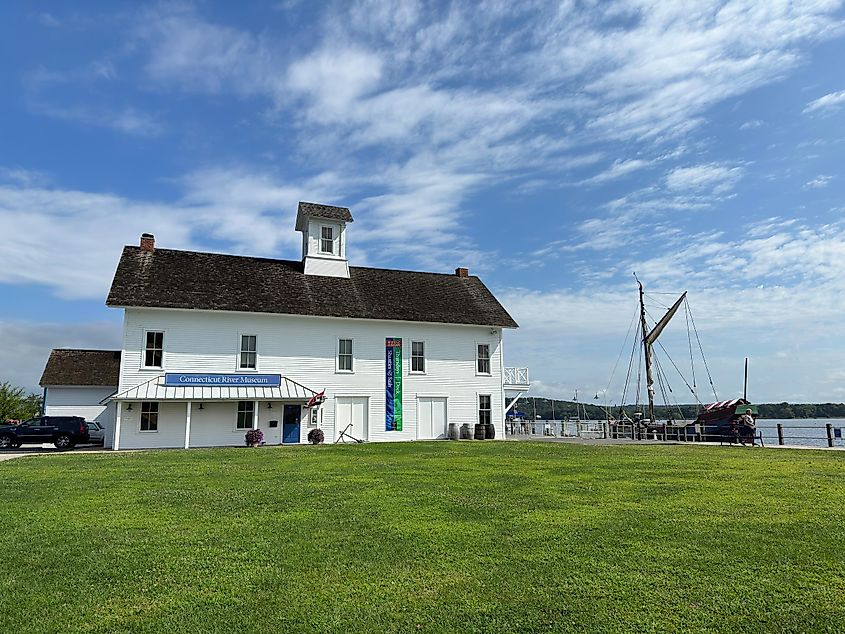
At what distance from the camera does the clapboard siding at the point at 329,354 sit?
27.7 meters

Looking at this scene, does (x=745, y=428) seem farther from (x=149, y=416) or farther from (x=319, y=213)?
(x=149, y=416)

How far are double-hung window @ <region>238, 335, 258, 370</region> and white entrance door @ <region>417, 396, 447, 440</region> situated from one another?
8.40 meters

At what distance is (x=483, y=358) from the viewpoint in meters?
34.3

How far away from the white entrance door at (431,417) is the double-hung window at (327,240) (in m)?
9.39

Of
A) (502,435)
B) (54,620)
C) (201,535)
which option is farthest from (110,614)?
(502,435)

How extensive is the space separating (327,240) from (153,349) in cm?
1087

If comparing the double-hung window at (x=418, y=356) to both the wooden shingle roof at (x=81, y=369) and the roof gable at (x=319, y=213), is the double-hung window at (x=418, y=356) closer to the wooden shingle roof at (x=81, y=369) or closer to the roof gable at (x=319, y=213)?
the roof gable at (x=319, y=213)

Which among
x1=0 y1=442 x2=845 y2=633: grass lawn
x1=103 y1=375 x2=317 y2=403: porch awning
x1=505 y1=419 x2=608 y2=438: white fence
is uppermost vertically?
A: x1=103 y1=375 x2=317 y2=403: porch awning

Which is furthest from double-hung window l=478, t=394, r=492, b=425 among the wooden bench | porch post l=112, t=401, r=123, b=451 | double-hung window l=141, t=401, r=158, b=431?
porch post l=112, t=401, r=123, b=451

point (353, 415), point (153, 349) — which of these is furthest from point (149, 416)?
point (353, 415)

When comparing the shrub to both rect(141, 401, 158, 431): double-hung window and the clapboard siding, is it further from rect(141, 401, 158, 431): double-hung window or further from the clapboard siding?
rect(141, 401, 158, 431): double-hung window

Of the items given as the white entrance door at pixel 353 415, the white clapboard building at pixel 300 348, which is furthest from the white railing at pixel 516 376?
the white entrance door at pixel 353 415

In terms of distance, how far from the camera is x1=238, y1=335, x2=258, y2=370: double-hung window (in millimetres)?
29094

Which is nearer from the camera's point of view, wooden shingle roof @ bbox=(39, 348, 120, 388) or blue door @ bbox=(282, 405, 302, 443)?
blue door @ bbox=(282, 405, 302, 443)
